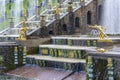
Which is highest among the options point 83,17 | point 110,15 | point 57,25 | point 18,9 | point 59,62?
point 18,9

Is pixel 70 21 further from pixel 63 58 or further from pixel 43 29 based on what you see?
pixel 63 58

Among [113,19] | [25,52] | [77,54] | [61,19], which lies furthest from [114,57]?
[113,19]

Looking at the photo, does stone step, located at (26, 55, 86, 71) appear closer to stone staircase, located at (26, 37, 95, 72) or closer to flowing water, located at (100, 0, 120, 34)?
stone staircase, located at (26, 37, 95, 72)

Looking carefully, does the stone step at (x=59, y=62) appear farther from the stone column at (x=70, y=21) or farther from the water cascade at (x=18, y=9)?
the water cascade at (x=18, y=9)

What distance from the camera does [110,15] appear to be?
2559 centimetres

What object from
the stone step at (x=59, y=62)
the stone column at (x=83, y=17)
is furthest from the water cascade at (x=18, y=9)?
the stone step at (x=59, y=62)

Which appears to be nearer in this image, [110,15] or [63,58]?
[63,58]

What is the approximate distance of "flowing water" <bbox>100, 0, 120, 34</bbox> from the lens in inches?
985

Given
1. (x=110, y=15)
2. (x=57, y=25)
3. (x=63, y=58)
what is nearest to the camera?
(x=63, y=58)

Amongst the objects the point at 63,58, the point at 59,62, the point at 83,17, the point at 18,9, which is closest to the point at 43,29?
the point at 83,17

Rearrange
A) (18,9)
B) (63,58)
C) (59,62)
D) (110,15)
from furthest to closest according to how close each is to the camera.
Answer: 1. (18,9)
2. (110,15)
3. (63,58)
4. (59,62)

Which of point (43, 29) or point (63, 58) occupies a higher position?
point (43, 29)

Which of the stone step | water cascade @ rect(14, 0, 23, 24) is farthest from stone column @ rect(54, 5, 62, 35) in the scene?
water cascade @ rect(14, 0, 23, 24)

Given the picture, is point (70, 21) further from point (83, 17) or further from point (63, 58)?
point (63, 58)
